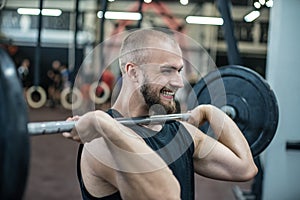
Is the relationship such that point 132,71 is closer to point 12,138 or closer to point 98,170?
point 98,170

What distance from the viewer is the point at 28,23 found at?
30.1ft

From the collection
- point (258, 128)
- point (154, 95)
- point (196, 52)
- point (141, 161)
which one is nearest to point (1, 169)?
point (141, 161)

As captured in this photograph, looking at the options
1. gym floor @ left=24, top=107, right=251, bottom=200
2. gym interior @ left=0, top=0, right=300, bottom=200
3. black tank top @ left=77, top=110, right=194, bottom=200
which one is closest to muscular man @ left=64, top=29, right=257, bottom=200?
black tank top @ left=77, top=110, right=194, bottom=200

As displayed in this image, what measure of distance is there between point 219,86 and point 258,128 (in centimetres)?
20

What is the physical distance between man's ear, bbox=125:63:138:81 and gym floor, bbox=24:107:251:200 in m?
1.99

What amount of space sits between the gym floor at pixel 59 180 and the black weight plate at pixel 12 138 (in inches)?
91.7

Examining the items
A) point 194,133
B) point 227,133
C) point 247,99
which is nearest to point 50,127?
point 194,133

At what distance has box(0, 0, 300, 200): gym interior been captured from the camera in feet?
7.14

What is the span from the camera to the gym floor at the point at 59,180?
324 centimetres

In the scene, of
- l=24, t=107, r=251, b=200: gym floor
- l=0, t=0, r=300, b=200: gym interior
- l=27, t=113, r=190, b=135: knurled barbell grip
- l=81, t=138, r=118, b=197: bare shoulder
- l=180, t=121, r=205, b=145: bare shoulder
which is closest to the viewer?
l=27, t=113, r=190, b=135: knurled barbell grip

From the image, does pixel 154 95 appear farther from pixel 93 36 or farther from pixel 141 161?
pixel 93 36

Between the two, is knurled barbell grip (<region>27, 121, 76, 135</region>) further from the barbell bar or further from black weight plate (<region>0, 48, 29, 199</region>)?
black weight plate (<region>0, 48, 29, 199</region>)

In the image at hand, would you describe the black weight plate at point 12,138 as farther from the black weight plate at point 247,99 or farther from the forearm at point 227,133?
the black weight plate at point 247,99

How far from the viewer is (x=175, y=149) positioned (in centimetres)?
106
